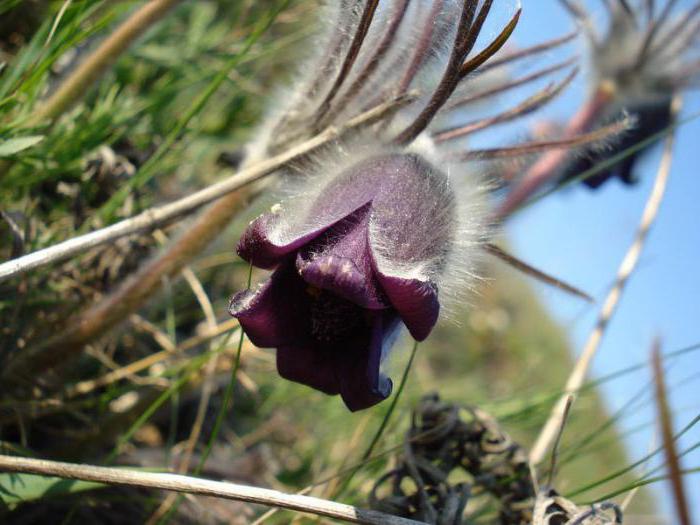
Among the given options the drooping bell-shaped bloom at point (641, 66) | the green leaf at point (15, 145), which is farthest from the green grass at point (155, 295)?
the drooping bell-shaped bloom at point (641, 66)

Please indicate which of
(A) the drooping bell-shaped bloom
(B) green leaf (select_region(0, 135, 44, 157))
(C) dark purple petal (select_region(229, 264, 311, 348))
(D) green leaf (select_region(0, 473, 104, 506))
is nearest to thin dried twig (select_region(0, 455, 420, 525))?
(D) green leaf (select_region(0, 473, 104, 506))

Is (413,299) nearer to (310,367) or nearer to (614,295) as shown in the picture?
(310,367)

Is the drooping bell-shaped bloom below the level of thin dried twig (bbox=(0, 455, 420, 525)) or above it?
above

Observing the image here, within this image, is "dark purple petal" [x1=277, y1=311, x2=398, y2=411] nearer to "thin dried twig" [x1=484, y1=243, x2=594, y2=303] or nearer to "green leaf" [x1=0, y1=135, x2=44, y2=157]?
"thin dried twig" [x1=484, y1=243, x2=594, y2=303]

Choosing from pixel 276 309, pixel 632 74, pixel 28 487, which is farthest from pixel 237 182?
pixel 632 74

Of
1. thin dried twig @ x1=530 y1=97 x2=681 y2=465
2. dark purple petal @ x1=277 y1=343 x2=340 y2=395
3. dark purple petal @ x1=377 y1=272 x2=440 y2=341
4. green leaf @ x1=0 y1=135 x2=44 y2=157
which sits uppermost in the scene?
green leaf @ x1=0 y1=135 x2=44 y2=157

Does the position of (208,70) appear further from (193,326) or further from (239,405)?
(239,405)
